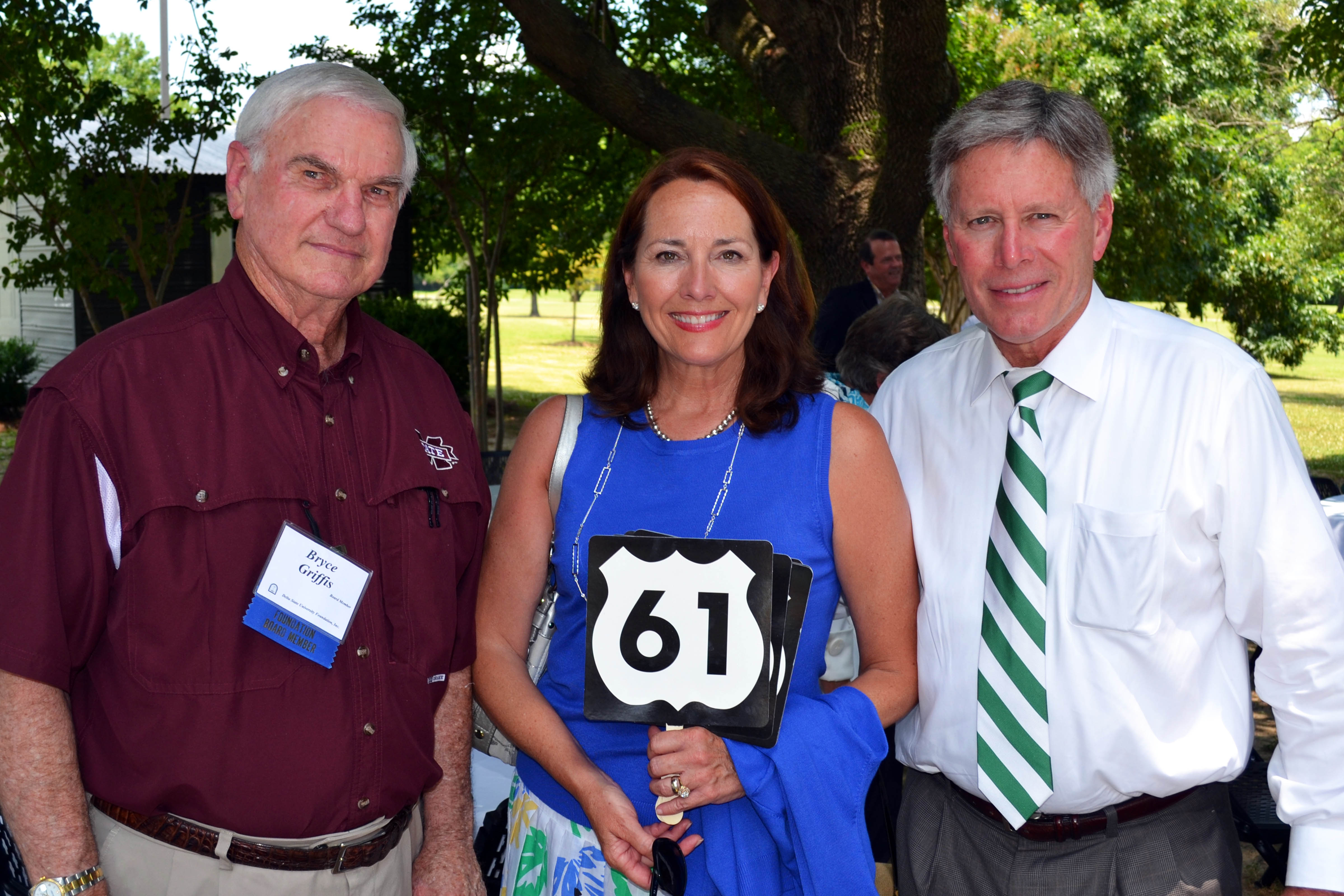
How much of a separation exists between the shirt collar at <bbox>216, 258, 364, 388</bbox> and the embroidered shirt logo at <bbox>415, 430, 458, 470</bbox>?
27 centimetres

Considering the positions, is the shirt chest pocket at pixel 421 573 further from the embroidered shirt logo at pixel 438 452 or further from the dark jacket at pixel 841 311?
the dark jacket at pixel 841 311

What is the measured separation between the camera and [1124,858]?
2.23 metres

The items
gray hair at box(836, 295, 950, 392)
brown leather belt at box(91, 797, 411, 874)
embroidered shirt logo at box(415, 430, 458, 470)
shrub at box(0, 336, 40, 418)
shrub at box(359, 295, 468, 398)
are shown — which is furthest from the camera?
shrub at box(0, 336, 40, 418)

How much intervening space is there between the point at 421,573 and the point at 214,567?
15.6 inches

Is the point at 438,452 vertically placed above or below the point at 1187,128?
below

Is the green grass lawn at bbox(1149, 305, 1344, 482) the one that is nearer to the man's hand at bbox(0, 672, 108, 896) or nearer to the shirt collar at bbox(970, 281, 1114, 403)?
the shirt collar at bbox(970, 281, 1114, 403)

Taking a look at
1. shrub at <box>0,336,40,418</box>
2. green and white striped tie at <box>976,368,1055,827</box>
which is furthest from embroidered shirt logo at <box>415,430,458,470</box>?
shrub at <box>0,336,40,418</box>

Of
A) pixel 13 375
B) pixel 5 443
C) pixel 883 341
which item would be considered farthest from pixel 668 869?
pixel 13 375

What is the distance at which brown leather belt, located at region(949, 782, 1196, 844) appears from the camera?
2.23m

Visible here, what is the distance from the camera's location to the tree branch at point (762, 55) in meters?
10.1

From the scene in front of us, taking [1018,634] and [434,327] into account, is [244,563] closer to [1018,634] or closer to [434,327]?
[1018,634]

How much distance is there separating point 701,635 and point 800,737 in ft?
0.96

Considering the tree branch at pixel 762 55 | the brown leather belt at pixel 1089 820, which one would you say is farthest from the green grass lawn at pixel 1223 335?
the tree branch at pixel 762 55

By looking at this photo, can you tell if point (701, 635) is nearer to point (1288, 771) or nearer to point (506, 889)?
point (506, 889)
